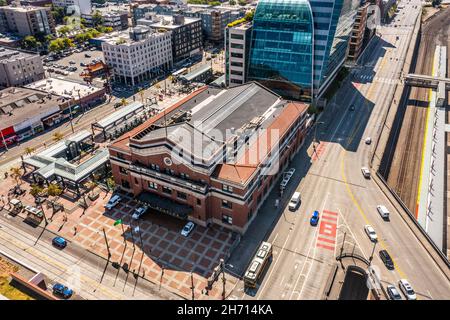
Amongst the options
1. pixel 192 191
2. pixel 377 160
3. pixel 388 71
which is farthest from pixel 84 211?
pixel 388 71

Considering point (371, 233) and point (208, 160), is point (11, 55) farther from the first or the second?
point (371, 233)

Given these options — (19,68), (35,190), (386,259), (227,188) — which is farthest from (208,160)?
(19,68)

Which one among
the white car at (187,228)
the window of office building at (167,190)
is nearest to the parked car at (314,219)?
the white car at (187,228)

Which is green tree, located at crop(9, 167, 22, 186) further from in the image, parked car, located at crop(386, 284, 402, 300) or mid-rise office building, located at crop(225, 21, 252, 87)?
parked car, located at crop(386, 284, 402, 300)

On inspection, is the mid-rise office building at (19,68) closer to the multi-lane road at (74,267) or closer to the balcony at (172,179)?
the multi-lane road at (74,267)

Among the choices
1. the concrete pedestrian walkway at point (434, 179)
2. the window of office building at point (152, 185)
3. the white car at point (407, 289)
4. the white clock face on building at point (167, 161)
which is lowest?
the concrete pedestrian walkway at point (434, 179)

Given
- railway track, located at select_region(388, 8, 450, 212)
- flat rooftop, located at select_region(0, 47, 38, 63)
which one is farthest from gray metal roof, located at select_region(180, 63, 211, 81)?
railway track, located at select_region(388, 8, 450, 212)

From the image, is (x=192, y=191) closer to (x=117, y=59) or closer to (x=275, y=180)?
(x=275, y=180)
